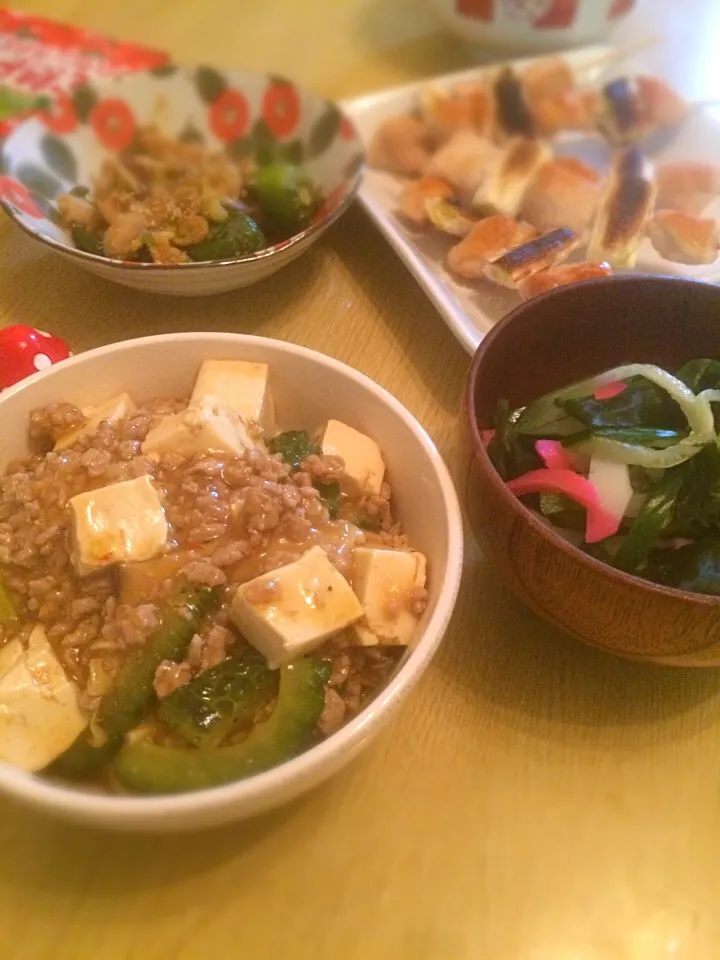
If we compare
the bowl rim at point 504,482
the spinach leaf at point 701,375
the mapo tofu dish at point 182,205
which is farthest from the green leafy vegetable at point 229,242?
the spinach leaf at point 701,375

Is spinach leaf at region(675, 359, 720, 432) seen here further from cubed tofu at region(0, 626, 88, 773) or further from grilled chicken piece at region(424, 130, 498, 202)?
cubed tofu at region(0, 626, 88, 773)

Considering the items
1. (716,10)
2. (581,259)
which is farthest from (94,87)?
(716,10)

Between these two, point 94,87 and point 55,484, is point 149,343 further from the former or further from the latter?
point 94,87

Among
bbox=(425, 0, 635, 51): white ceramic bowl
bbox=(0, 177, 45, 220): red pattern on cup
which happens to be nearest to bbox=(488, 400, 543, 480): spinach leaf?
bbox=(0, 177, 45, 220): red pattern on cup

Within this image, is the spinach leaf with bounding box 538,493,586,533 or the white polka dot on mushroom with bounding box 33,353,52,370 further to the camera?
the white polka dot on mushroom with bounding box 33,353,52,370

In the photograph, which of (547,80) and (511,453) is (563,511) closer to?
(511,453)

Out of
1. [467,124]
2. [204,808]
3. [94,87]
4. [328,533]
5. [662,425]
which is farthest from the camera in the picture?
[467,124]
